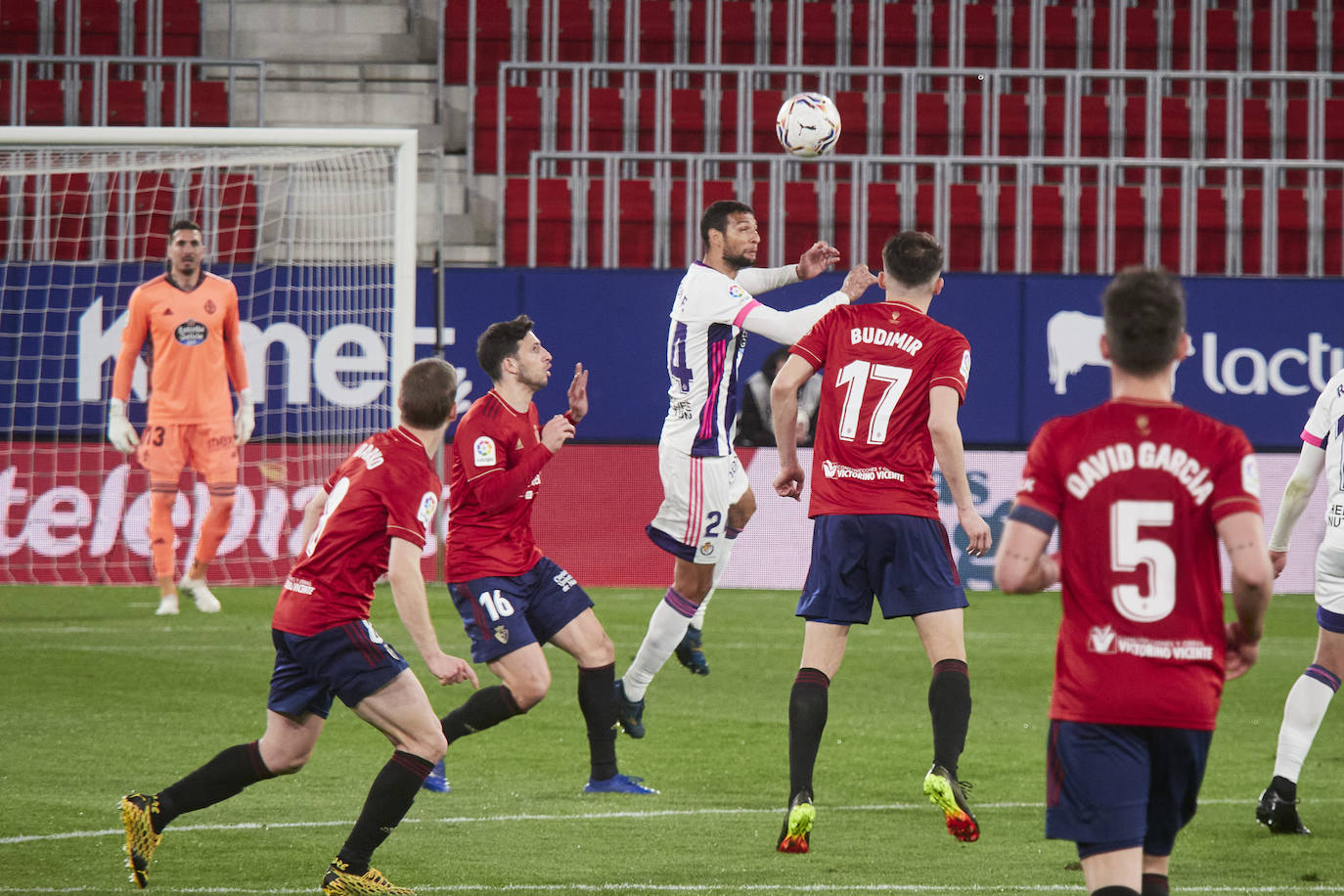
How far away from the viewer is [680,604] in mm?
7980

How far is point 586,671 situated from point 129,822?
6.94ft

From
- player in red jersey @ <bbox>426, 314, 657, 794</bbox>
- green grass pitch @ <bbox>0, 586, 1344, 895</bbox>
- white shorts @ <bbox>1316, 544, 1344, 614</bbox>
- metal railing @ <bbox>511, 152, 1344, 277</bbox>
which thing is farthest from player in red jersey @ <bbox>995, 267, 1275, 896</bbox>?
metal railing @ <bbox>511, 152, 1344, 277</bbox>

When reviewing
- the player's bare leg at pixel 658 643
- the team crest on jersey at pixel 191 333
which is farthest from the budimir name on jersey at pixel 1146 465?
the team crest on jersey at pixel 191 333

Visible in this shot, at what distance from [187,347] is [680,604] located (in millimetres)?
5206

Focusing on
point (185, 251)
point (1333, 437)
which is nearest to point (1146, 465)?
point (1333, 437)

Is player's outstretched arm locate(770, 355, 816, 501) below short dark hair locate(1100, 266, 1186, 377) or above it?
below

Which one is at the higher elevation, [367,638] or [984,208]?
[984,208]

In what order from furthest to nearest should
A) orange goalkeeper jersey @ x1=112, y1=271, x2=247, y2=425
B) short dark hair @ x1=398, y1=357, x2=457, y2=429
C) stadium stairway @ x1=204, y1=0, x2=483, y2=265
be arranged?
stadium stairway @ x1=204, y1=0, x2=483, y2=265, orange goalkeeper jersey @ x1=112, y1=271, x2=247, y2=425, short dark hair @ x1=398, y1=357, x2=457, y2=429

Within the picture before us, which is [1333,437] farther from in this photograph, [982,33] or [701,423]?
[982,33]

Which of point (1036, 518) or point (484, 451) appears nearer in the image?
point (1036, 518)

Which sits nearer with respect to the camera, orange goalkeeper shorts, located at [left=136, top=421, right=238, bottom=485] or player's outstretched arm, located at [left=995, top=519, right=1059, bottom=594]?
player's outstretched arm, located at [left=995, top=519, right=1059, bottom=594]

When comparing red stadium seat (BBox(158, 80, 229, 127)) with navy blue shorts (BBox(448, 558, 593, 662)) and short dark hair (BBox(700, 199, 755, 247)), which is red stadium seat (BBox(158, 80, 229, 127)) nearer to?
short dark hair (BBox(700, 199, 755, 247))

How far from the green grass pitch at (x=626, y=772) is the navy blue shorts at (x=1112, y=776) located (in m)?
1.71

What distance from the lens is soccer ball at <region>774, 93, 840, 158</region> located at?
29.3ft
